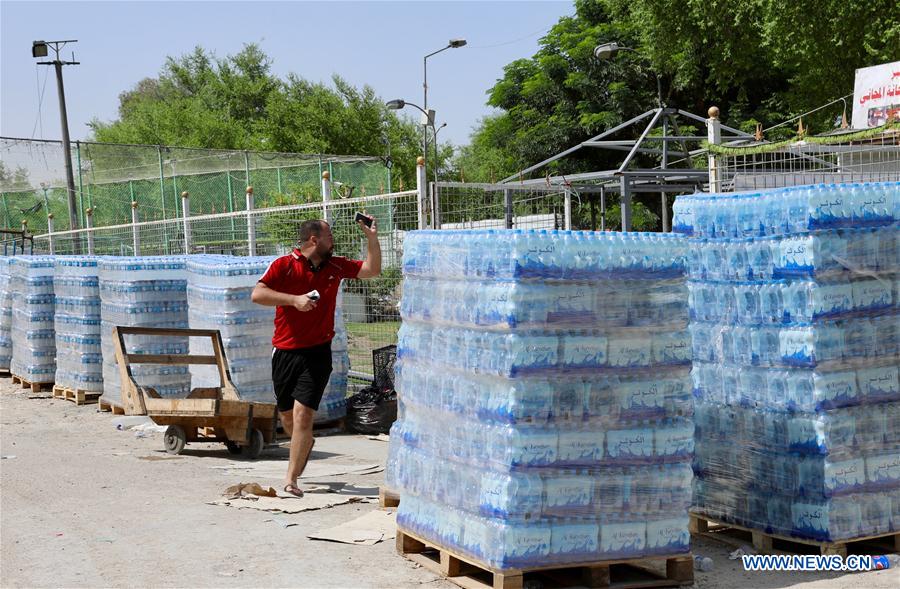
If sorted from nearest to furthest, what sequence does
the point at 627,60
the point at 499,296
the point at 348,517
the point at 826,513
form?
the point at 499,296
the point at 826,513
the point at 348,517
the point at 627,60

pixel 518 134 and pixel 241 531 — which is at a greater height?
pixel 518 134

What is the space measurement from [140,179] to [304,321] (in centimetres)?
2722

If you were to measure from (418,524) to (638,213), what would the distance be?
2774 centimetres

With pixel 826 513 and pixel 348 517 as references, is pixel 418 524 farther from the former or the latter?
pixel 826 513

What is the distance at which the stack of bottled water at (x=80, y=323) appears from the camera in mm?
13484

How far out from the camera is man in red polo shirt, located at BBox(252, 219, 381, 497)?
8016 millimetres

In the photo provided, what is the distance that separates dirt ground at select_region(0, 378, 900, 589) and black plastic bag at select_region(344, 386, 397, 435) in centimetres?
36

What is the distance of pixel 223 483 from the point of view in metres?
8.69

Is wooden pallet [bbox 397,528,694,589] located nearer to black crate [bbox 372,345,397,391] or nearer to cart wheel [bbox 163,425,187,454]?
cart wheel [bbox 163,425,187,454]

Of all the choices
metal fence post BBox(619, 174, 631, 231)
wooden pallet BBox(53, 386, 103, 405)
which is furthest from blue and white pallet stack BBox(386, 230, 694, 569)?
wooden pallet BBox(53, 386, 103, 405)

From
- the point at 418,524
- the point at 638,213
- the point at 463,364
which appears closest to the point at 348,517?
the point at 418,524

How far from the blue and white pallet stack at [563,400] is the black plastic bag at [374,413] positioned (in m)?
5.01

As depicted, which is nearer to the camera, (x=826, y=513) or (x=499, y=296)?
(x=499, y=296)

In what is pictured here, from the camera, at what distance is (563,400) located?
5555 millimetres
